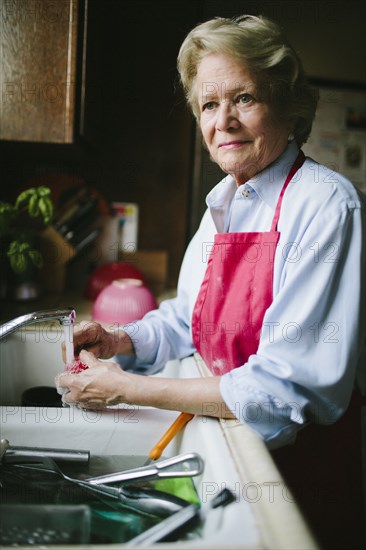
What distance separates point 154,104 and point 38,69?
88cm

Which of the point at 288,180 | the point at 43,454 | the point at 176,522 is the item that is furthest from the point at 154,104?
the point at 176,522

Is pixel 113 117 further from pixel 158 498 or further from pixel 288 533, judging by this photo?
pixel 288 533

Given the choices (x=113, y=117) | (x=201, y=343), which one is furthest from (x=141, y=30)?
(x=201, y=343)

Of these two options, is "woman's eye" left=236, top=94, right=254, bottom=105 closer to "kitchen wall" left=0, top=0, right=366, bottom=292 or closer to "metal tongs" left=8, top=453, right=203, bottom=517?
"metal tongs" left=8, top=453, right=203, bottom=517

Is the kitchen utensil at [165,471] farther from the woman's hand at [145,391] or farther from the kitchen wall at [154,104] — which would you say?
the kitchen wall at [154,104]

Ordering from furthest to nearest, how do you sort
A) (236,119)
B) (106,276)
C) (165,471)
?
(106,276), (236,119), (165,471)

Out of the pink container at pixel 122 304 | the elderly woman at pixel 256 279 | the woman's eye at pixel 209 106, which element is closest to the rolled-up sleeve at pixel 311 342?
the elderly woman at pixel 256 279

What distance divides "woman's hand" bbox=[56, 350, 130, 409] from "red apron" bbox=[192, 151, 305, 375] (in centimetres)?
22

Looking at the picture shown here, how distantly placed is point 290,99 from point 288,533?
762 mm

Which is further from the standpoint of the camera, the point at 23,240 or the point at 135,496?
the point at 23,240

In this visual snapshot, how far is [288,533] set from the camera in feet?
1.57

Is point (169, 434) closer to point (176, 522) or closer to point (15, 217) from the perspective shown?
point (176, 522)

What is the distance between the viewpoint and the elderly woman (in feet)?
2.36

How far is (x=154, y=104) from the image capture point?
2.20 metres
